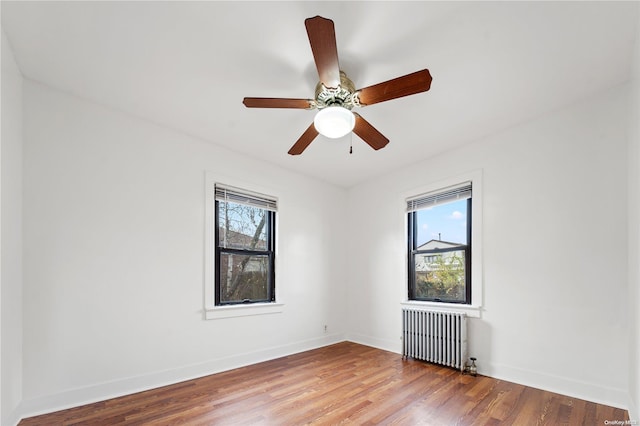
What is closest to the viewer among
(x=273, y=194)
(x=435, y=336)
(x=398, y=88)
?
(x=398, y=88)

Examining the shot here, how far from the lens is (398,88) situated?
6.87 ft

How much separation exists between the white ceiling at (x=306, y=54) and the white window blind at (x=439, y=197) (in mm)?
799

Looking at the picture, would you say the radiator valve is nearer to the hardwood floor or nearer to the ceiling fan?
the hardwood floor

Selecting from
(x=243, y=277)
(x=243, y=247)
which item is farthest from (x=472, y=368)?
(x=243, y=247)

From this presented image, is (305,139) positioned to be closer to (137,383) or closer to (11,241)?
(11,241)

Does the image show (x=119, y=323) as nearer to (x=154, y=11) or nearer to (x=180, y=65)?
(x=180, y=65)

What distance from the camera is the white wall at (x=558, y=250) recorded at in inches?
104

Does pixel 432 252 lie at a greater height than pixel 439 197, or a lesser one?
Answer: lesser

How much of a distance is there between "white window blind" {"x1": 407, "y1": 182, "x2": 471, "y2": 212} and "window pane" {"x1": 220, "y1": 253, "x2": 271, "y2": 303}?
2.07m

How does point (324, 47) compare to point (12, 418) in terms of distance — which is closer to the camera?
point (324, 47)

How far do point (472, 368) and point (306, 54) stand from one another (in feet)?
11.0

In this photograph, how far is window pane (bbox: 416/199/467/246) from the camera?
386 centimetres

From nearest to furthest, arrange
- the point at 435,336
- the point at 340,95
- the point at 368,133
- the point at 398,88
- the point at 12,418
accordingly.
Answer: the point at 398,88
the point at 12,418
the point at 340,95
the point at 368,133
the point at 435,336

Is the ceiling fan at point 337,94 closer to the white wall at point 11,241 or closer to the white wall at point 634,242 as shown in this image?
the white wall at point 634,242
